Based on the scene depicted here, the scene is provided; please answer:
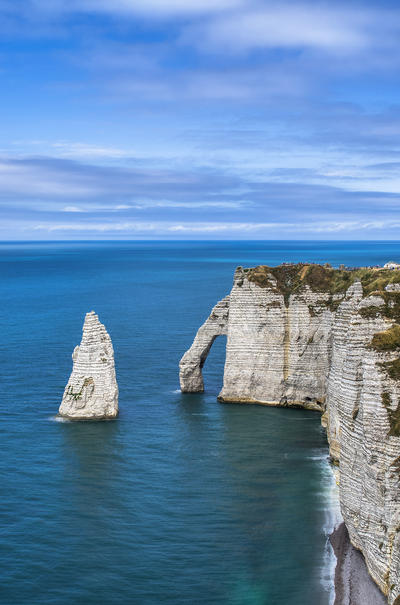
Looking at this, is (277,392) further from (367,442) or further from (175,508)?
(367,442)

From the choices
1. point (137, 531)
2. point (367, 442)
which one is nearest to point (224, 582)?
point (137, 531)

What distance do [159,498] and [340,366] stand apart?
1210 centimetres

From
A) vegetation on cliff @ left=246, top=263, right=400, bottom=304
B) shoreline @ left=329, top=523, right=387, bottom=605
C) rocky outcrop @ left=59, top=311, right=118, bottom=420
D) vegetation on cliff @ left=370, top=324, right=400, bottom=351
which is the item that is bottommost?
shoreline @ left=329, top=523, right=387, bottom=605

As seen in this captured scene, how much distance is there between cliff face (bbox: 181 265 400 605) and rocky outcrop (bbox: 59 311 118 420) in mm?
9578

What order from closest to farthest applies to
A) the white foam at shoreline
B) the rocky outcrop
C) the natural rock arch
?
the white foam at shoreline
the rocky outcrop
the natural rock arch

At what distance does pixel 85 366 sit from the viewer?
171 feet

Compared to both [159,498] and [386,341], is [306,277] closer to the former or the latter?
[159,498]

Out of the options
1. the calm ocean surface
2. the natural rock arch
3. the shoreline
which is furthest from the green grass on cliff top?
the shoreline

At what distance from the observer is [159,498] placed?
3875 cm

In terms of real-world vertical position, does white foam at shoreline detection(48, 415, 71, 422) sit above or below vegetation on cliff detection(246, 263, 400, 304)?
below

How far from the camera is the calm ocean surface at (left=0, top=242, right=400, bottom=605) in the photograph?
3045cm

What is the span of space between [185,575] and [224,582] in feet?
5.86

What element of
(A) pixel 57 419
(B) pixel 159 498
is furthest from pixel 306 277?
(B) pixel 159 498

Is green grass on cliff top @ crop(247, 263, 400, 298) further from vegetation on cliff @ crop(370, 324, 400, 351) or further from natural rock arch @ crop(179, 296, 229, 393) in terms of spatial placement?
vegetation on cliff @ crop(370, 324, 400, 351)
